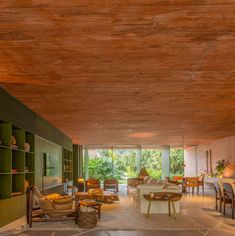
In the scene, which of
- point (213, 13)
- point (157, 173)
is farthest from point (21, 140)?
point (157, 173)

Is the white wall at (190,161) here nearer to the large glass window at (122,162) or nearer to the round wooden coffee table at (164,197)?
the large glass window at (122,162)

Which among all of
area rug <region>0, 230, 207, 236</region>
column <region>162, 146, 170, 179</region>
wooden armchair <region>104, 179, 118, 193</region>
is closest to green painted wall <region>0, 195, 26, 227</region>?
area rug <region>0, 230, 207, 236</region>

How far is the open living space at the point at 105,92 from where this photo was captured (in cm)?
391

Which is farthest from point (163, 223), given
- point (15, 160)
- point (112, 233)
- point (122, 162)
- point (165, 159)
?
point (165, 159)

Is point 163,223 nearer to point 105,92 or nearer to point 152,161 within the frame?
point 105,92

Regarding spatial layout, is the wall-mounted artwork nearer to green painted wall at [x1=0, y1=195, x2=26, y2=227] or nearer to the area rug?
green painted wall at [x1=0, y1=195, x2=26, y2=227]

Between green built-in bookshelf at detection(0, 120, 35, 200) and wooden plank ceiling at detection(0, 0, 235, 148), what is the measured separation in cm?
82

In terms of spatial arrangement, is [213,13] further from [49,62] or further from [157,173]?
[157,173]

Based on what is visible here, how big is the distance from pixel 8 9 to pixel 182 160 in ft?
74.0

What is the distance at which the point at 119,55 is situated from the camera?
5180 millimetres

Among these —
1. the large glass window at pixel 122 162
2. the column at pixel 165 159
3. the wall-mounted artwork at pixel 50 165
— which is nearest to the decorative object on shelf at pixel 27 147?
the wall-mounted artwork at pixel 50 165

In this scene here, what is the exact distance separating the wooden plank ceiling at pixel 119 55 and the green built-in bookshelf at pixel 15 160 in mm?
823

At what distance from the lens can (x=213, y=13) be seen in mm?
3781

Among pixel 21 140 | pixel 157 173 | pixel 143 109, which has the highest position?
pixel 143 109
